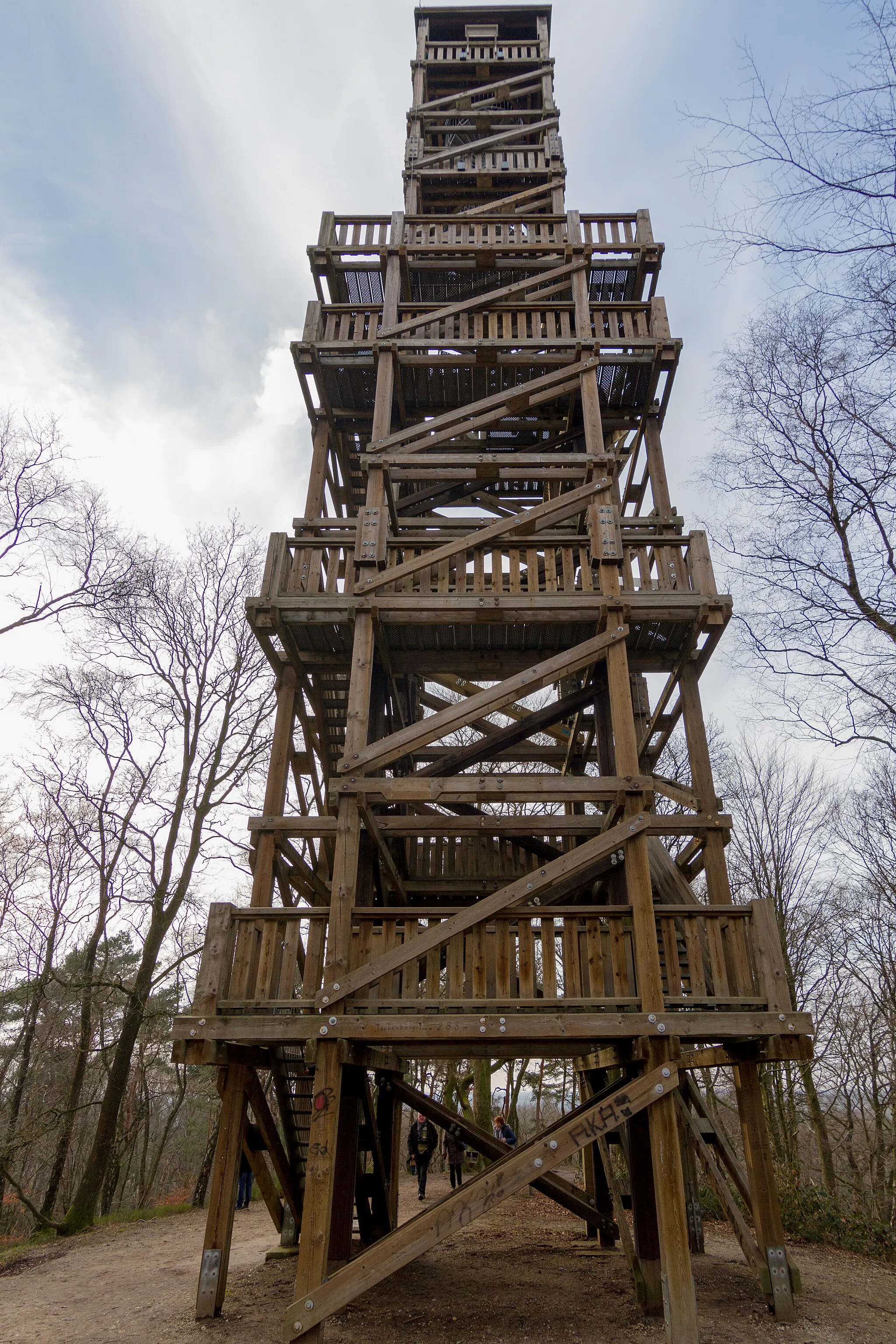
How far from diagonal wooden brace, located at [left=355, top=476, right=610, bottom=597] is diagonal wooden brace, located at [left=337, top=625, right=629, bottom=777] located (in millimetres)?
1718

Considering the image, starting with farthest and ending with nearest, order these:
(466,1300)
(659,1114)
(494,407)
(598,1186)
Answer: (598,1186) → (494,407) → (466,1300) → (659,1114)

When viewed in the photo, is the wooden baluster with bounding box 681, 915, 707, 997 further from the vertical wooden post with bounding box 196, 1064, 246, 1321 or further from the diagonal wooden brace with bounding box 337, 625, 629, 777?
the vertical wooden post with bounding box 196, 1064, 246, 1321

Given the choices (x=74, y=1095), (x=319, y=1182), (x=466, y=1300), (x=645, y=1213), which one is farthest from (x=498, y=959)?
(x=74, y=1095)

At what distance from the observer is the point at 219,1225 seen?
25.2 feet

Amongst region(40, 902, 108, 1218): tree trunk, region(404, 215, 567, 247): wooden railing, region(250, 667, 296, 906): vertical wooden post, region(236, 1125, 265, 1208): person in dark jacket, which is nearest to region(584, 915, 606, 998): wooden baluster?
region(250, 667, 296, 906): vertical wooden post

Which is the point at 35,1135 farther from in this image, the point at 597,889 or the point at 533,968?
the point at 533,968

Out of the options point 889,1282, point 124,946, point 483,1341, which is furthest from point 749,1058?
point 124,946

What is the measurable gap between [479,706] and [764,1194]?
5.52 metres

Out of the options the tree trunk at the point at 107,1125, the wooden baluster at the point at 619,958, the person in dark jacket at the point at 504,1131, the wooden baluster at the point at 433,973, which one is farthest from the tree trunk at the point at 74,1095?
the wooden baluster at the point at 619,958

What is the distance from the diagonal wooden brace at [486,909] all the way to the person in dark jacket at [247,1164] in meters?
3.04

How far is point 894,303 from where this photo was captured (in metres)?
5.21

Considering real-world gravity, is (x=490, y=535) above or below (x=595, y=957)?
above

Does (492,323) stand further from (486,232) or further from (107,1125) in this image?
(107,1125)

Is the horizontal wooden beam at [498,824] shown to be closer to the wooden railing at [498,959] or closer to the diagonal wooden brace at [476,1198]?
the wooden railing at [498,959]
